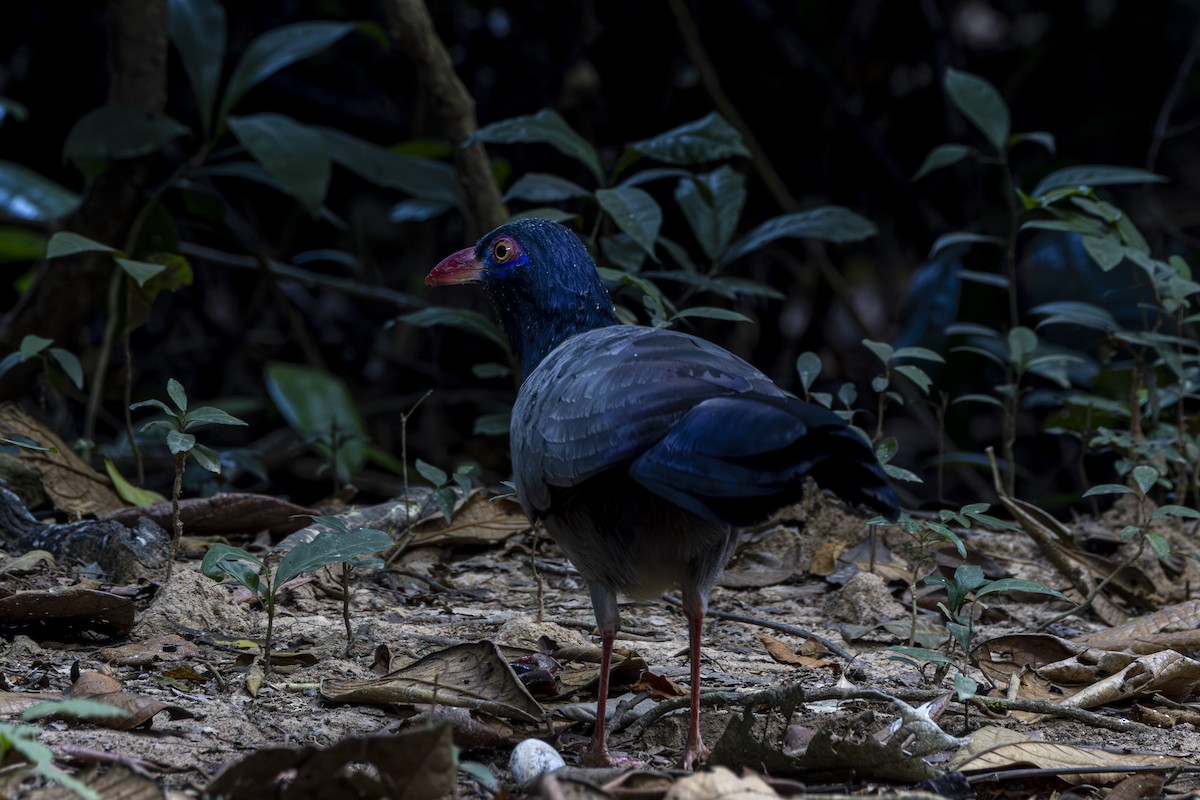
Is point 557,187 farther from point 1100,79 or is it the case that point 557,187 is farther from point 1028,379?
point 1100,79

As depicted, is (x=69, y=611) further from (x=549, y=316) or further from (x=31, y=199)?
(x=31, y=199)

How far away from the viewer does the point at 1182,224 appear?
859 centimetres

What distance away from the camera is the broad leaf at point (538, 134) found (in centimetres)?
512

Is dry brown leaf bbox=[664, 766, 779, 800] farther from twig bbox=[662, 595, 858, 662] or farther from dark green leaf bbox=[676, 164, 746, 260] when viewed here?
dark green leaf bbox=[676, 164, 746, 260]

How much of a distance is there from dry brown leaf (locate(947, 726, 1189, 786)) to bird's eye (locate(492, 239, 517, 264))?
6.47 ft

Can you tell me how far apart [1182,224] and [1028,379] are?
161 centimetres

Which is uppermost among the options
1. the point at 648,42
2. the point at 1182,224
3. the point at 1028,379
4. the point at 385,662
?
the point at 648,42

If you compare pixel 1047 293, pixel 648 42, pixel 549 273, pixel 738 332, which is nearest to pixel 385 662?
pixel 549 273

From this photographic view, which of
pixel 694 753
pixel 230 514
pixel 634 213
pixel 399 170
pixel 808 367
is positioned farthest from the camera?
pixel 399 170

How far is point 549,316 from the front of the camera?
3854mm

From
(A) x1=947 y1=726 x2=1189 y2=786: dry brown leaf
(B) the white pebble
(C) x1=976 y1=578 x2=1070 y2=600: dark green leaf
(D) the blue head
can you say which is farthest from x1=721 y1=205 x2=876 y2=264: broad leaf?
(B) the white pebble

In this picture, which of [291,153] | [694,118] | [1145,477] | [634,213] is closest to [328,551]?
[634,213]

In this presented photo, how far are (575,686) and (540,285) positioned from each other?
120 cm

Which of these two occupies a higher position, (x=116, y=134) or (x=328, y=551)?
(x=116, y=134)
